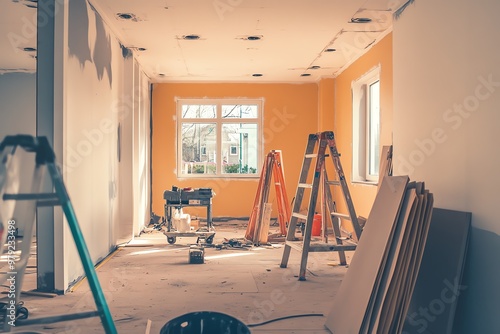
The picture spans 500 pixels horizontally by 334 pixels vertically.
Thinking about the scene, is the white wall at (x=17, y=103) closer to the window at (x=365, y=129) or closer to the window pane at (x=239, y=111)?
the window pane at (x=239, y=111)

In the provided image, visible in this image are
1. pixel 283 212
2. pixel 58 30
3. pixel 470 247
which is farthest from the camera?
pixel 283 212

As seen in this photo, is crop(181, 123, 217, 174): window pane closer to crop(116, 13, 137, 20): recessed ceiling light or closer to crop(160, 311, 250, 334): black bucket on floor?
crop(116, 13, 137, 20): recessed ceiling light

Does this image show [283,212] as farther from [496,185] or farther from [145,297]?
[496,185]

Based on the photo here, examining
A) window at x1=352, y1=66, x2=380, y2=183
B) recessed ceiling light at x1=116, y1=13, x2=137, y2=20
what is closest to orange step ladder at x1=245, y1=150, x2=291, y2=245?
window at x1=352, y1=66, x2=380, y2=183

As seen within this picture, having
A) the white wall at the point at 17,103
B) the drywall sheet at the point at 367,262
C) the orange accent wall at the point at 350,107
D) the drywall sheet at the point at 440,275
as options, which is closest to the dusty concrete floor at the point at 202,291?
the drywall sheet at the point at 367,262

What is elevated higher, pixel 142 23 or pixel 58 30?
pixel 142 23

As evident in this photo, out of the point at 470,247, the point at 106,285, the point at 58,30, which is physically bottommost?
the point at 106,285

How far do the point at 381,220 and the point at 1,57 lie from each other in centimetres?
674

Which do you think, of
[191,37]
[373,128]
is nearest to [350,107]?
[373,128]

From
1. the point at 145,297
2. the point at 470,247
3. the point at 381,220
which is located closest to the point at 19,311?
the point at 145,297

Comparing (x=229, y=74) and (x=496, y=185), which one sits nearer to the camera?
(x=496, y=185)

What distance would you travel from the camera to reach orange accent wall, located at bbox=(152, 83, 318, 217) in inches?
327

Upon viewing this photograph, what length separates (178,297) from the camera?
342cm

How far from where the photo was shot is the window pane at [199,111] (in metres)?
8.42
